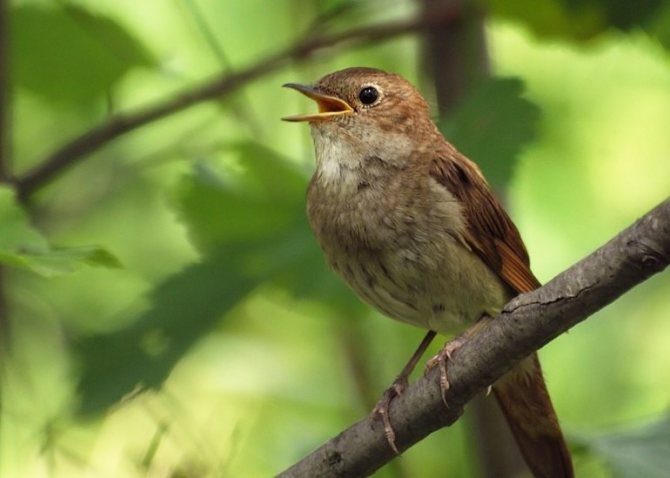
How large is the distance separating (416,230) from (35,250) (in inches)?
56.3

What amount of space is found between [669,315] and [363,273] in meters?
3.53

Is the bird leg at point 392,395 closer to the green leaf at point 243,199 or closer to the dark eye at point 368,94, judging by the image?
the green leaf at point 243,199

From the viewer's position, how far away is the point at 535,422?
534 centimetres

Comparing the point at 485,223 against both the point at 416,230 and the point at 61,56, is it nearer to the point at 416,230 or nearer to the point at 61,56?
the point at 416,230

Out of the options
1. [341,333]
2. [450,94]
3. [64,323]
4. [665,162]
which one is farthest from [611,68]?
[64,323]

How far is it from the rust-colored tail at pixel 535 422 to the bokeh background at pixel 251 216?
17 centimetres

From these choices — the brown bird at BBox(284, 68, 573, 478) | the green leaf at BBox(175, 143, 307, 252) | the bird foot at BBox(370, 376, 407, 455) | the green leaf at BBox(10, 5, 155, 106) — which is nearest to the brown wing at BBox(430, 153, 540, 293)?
the brown bird at BBox(284, 68, 573, 478)

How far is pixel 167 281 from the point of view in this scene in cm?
549

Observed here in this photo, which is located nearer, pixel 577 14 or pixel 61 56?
pixel 577 14

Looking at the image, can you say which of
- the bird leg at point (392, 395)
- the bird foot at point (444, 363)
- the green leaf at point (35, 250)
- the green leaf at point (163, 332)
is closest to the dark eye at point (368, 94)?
the green leaf at point (163, 332)

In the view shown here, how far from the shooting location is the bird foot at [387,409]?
13.4 ft

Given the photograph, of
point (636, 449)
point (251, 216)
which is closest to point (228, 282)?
point (251, 216)

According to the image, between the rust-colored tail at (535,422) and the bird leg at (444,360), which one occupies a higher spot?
the bird leg at (444,360)

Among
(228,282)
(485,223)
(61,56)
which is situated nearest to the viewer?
(485,223)
